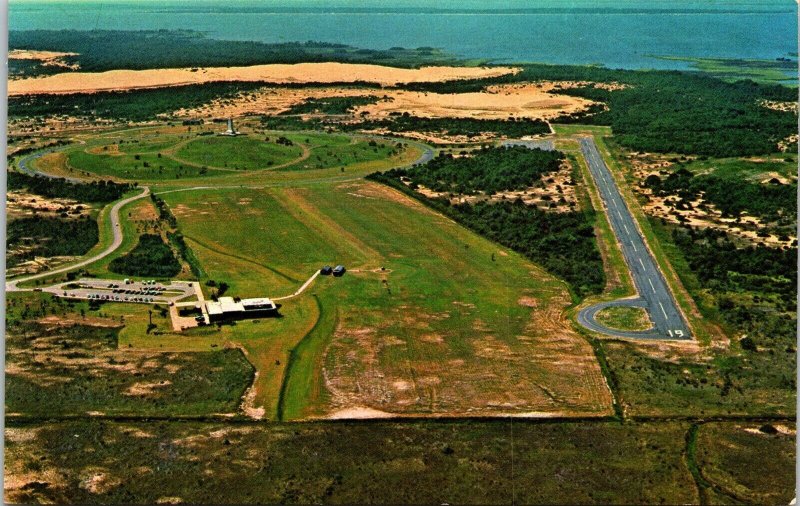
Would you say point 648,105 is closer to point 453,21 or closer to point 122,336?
point 453,21

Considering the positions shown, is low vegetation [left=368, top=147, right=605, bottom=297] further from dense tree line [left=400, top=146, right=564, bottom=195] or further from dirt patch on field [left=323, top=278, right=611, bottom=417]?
dirt patch on field [left=323, top=278, right=611, bottom=417]

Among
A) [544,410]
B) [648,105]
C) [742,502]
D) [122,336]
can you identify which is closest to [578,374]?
[544,410]

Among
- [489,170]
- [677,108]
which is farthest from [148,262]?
[677,108]

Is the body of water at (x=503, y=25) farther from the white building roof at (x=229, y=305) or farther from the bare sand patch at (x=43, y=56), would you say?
the white building roof at (x=229, y=305)

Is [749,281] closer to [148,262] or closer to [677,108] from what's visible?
[148,262]

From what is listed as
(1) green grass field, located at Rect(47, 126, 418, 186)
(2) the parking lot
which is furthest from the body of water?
(2) the parking lot
